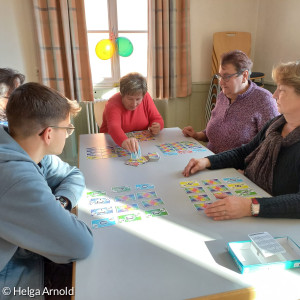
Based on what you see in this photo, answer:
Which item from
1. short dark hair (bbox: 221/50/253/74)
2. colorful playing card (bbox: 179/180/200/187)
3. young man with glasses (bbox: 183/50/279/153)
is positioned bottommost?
colorful playing card (bbox: 179/180/200/187)

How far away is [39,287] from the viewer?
963 millimetres

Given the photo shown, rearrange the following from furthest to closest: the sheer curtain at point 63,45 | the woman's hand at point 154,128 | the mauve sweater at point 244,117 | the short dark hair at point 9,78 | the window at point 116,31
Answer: the window at point 116,31, the sheer curtain at point 63,45, the woman's hand at point 154,128, the mauve sweater at point 244,117, the short dark hair at point 9,78

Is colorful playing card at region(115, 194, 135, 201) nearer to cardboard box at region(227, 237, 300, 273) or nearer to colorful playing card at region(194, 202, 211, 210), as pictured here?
colorful playing card at region(194, 202, 211, 210)

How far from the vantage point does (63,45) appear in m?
3.25

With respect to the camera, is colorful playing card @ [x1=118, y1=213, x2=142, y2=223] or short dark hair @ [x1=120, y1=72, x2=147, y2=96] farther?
short dark hair @ [x1=120, y1=72, x2=147, y2=96]

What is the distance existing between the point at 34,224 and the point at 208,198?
2.49 ft

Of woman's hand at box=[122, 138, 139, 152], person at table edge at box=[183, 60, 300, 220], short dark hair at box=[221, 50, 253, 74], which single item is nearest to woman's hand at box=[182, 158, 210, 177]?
person at table edge at box=[183, 60, 300, 220]

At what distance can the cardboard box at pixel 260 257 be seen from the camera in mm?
818

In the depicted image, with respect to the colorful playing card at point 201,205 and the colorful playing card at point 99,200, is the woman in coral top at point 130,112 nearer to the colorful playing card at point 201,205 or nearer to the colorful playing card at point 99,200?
the colorful playing card at point 99,200

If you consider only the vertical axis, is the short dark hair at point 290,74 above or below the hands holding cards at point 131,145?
above

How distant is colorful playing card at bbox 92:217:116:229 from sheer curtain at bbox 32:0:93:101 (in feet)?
8.45

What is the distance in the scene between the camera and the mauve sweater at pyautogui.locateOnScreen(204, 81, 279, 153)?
1.98 m

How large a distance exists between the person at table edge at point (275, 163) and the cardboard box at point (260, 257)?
0.61 ft

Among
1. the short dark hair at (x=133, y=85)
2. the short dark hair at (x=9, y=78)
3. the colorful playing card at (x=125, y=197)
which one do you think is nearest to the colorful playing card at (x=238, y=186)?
the colorful playing card at (x=125, y=197)
